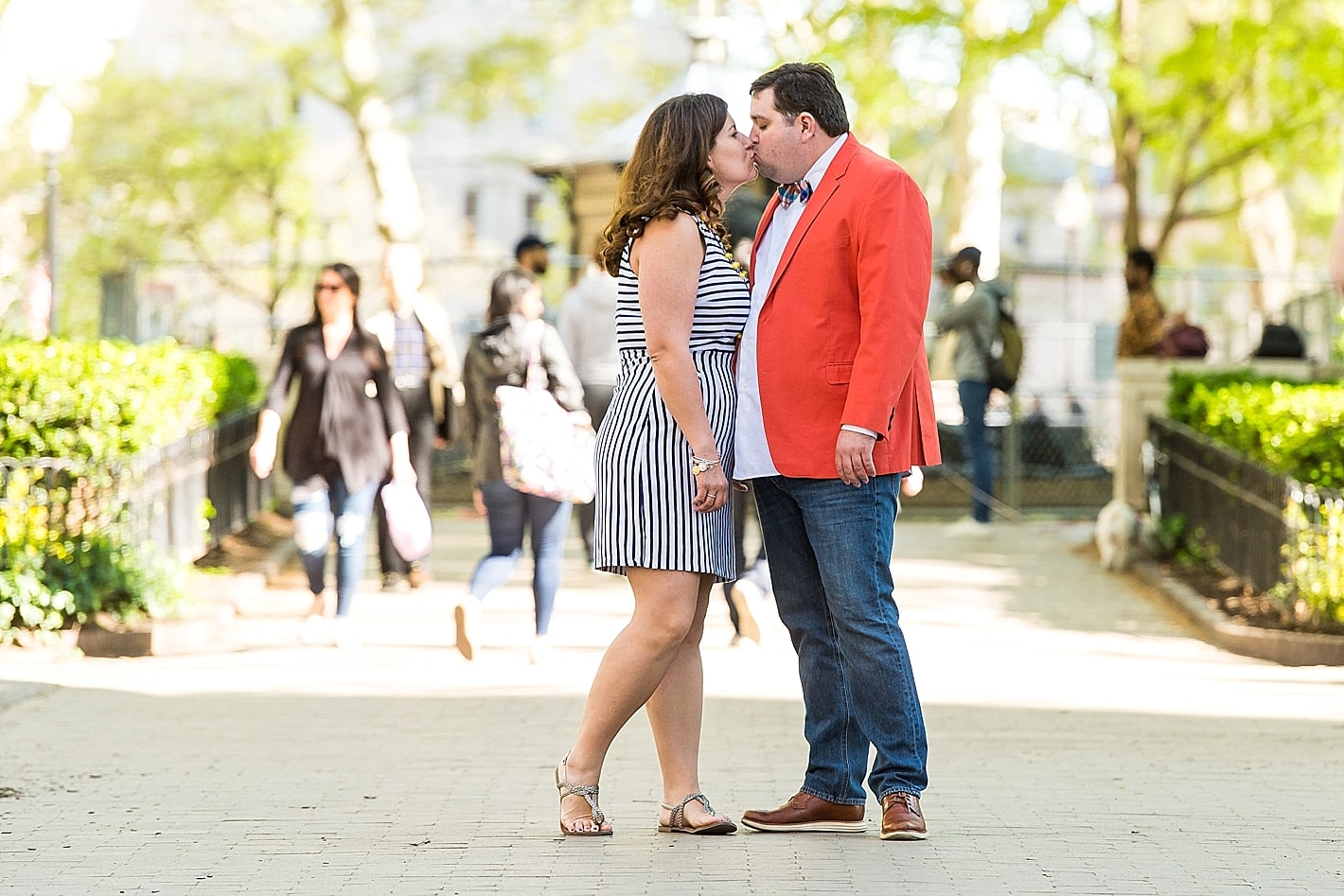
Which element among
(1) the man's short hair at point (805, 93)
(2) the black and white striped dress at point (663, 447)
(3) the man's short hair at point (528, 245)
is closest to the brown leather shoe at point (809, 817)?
(2) the black and white striped dress at point (663, 447)

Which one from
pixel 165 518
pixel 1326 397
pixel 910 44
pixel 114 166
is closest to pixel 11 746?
pixel 165 518

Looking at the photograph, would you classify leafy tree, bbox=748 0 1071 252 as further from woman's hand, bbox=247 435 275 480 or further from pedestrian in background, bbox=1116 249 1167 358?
woman's hand, bbox=247 435 275 480

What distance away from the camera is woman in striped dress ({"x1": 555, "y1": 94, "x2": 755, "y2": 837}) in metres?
4.80

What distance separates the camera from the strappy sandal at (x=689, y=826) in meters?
4.99

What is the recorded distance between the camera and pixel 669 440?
488 centimetres

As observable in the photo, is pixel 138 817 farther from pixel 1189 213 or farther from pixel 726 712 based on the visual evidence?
pixel 1189 213

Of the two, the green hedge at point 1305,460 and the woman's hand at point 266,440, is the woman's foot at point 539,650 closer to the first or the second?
the woman's hand at point 266,440

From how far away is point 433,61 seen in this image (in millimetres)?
36375

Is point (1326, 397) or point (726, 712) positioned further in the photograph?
point (1326, 397)

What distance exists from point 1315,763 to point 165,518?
20.7 feet

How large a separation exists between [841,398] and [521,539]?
4.13 metres

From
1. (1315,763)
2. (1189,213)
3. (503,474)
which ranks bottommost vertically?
(1315,763)

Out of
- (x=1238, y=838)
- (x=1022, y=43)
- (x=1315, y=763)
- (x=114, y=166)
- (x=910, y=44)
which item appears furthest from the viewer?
(x=114, y=166)

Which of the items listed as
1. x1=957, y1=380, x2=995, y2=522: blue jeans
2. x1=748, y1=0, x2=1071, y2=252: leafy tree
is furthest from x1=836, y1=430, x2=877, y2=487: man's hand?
x1=748, y1=0, x2=1071, y2=252: leafy tree
